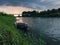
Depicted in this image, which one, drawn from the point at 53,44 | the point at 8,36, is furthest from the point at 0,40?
the point at 53,44

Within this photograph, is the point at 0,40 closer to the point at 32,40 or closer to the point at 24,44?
the point at 24,44

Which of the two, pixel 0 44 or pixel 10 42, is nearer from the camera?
pixel 0 44

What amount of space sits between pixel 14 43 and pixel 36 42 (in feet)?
23.6

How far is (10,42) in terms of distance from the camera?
12.1 m

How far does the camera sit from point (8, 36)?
12453 mm

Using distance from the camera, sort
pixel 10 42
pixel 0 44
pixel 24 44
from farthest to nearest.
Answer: pixel 24 44, pixel 10 42, pixel 0 44

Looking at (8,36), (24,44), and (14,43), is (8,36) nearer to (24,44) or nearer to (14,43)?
(14,43)

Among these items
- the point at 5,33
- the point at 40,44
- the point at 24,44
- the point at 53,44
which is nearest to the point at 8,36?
the point at 5,33

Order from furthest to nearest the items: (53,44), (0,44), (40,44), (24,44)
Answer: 1. (53,44)
2. (40,44)
3. (24,44)
4. (0,44)

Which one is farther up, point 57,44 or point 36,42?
point 36,42

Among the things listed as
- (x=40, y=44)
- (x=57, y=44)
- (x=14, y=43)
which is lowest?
(x=57, y=44)

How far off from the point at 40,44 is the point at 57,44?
22564 mm

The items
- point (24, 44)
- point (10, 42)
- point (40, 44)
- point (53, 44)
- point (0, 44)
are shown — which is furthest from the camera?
point (53, 44)

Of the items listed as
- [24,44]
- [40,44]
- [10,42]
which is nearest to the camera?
[10,42]
